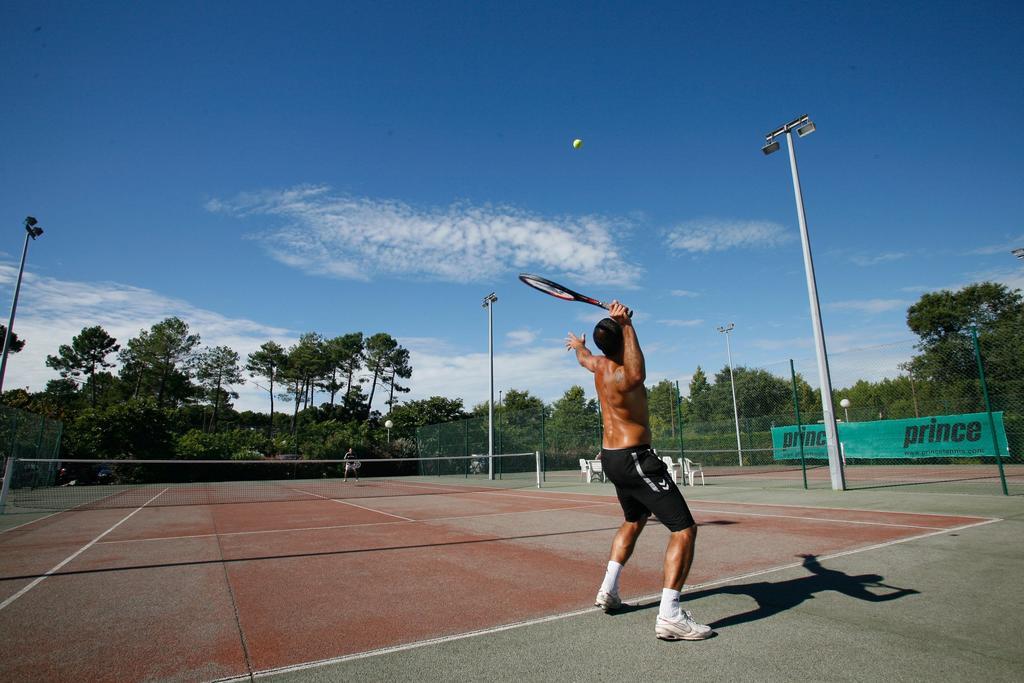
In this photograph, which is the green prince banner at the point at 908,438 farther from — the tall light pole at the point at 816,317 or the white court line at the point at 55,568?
the white court line at the point at 55,568

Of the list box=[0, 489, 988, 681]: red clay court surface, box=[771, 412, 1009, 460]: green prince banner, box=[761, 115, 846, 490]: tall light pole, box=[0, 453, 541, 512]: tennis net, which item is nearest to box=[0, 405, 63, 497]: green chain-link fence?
box=[0, 453, 541, 512]: tennis net

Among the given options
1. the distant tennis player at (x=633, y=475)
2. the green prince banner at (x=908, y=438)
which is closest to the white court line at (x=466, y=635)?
the distant tennis player at (x=633, y=475)

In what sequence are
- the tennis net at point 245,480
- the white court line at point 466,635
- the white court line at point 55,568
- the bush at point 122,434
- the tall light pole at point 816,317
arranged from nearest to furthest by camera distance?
the white court line at point 466,635 < the white court line at point 55,568 < the tall light pole at point 816,317 < the tennis net at point 245,480 < the bush at point 122,434

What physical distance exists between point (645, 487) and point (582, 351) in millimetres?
1311

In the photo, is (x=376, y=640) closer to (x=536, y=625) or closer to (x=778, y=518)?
(x=536, y=625)

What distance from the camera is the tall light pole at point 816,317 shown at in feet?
40.5

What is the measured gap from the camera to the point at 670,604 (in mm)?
3141

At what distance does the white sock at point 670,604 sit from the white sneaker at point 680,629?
2 cm

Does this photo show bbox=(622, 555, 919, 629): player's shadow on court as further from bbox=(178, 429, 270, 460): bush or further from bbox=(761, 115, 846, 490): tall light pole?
bbox=(178, 429, 270, 460): bush

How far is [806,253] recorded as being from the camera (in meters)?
13.5

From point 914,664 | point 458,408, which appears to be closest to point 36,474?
point 914,664

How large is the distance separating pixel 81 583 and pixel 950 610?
23.6 feet

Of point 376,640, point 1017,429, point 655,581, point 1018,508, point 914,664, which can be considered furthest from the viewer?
point 1017,429

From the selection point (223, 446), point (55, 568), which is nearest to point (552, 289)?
point (55, 568)
